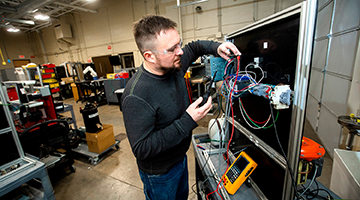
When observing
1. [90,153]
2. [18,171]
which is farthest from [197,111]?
[90,153]

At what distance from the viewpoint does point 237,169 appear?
89 cm

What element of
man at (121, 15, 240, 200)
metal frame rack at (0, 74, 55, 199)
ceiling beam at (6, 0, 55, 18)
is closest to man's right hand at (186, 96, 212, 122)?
man at (121, 15, 240, 200)

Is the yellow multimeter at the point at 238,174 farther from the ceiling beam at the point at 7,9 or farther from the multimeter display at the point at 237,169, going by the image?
the ceiling beam at the point at 7,9

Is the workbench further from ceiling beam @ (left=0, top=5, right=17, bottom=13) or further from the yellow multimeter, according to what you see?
ceiling beam @ (left=0, top=5, right=17, bottom=13)

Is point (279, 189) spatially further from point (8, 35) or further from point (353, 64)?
point (8, 35)

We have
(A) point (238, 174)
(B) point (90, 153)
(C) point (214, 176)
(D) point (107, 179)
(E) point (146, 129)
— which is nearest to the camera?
(E) point (146, 129)

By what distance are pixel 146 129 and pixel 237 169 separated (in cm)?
61

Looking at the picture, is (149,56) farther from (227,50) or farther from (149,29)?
(227,50)

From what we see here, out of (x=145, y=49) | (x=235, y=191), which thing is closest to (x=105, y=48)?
(x=145, y=49)

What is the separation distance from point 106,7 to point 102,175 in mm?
6943

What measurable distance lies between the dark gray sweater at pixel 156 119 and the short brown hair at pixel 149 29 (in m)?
0.15

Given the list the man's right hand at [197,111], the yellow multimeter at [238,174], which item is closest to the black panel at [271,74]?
the yellow multimeter at [238,174]

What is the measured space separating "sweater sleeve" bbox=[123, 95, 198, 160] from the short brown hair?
10.6 inches

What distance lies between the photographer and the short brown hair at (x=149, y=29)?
0.72 metres
